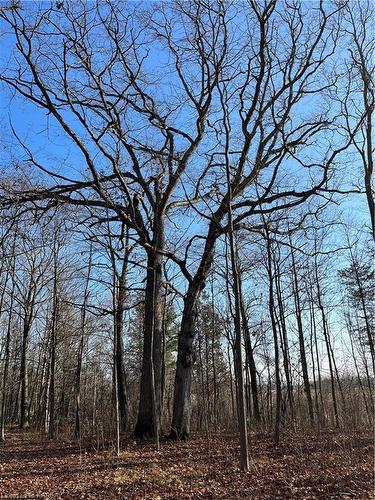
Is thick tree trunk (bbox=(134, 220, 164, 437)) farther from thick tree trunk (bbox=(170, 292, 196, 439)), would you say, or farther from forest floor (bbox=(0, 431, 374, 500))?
forest floor (bbox=(0, 431, 374, 500))

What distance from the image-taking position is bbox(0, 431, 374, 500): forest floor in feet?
18.9

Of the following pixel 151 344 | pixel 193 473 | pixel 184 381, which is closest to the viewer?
pixel 193 473

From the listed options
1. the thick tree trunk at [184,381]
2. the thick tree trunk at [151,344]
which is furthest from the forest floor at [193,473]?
the thick tree trunk at [151,344]

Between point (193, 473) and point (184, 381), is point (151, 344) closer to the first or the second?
point (184, 381)

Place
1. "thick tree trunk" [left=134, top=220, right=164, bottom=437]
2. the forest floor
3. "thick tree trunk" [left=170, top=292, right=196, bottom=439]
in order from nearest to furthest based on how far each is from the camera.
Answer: the forest floor → "thick tree trunk" [left=170, top=292, right=196, bottom=439] → "thick tree trunk" [left=134, top=220, right=164, bottom=437]

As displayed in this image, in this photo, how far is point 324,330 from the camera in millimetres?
20625

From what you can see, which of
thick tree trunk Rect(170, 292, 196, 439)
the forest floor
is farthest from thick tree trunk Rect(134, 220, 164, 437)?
the forest floor

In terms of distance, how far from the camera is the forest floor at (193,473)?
5.75m

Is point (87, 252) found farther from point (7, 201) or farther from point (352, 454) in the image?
point (352, 454)

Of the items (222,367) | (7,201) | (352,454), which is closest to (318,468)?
(352,454)

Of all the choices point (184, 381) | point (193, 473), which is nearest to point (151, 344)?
point (184, 381)

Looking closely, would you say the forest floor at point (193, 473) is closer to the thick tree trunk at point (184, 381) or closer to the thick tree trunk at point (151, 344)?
the thick tree trunk at point (184, 381)

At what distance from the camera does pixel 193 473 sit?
23.3ft

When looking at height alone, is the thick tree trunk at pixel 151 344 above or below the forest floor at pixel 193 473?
above
